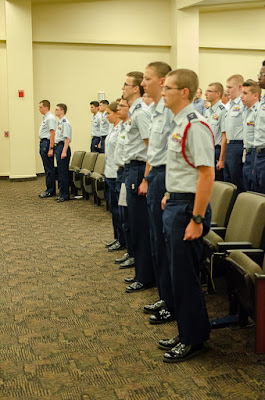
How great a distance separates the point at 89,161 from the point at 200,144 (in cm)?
640

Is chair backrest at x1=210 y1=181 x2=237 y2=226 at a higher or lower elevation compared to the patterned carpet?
higher

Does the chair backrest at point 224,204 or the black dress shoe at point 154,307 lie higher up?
the chair backrest at point 224,204

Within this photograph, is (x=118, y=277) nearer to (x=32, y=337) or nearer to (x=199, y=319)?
(x=32, y=337)

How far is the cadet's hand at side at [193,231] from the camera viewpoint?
265 centimetres

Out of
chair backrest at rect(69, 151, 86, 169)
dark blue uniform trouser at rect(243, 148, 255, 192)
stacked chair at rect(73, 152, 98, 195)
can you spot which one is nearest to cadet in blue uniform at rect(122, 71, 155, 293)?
dark blue uniform trouser at rect(243, 148, 255, 192)

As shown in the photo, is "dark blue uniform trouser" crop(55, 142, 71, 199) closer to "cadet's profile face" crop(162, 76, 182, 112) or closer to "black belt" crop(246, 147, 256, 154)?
"black belt" crop(246, 147, 256, 154)

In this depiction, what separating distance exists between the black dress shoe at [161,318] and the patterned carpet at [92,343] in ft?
0.13

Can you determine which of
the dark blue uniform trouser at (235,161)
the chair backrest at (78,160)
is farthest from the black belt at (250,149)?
the chair backrest at (78,160)

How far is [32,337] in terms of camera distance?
10.7ft

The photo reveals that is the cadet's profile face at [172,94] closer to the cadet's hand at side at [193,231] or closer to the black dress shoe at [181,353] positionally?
the cadet's hand at side at [193,231]

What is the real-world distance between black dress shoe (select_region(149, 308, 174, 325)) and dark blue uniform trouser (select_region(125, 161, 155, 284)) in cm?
70

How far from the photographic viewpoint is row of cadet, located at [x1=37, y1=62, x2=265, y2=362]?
8.81 feet

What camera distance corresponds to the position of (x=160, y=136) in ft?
→ 10.7

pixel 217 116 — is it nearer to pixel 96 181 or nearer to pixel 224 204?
pixel 96 181
